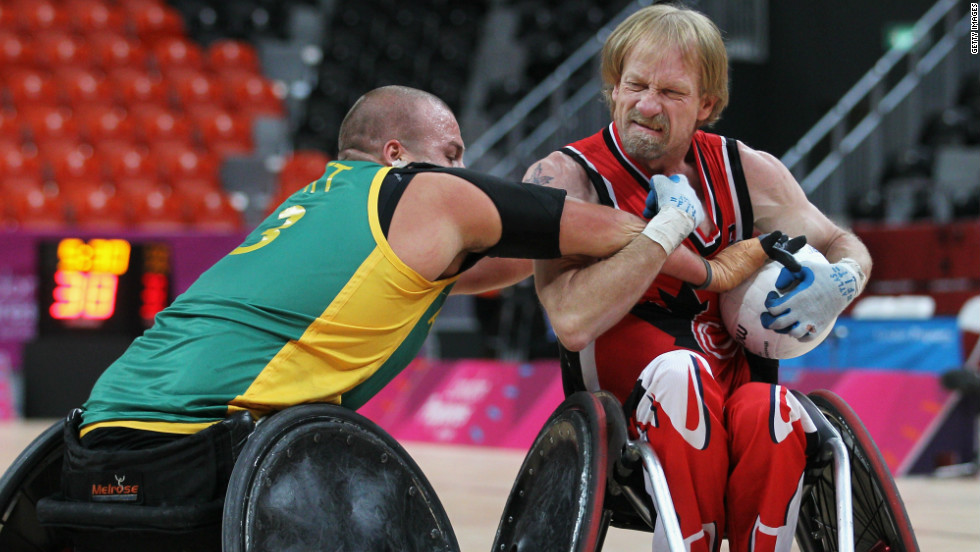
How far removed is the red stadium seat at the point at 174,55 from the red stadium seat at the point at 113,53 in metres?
0.17

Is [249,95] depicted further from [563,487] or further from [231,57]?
[563,487]

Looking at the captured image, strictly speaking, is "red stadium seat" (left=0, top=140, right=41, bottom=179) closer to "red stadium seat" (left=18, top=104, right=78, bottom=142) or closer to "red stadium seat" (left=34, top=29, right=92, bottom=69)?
"red stadium seat" (left=18, top=104, right=78, bottom=142)

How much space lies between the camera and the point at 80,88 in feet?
41.4

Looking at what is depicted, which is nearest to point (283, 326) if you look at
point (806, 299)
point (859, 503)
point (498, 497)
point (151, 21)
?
point (806, 299)

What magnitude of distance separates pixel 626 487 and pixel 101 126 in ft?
36.6

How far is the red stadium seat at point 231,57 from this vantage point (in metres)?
Result: 13.5

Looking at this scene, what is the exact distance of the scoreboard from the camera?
330 inches

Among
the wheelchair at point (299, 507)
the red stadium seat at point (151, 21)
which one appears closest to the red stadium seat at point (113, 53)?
the red stadium seat at point (151, 21)

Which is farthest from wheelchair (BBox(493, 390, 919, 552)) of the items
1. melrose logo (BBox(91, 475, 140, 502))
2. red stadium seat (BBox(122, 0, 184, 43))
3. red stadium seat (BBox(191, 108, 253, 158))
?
red stadium seat (BBox(122, 0, 184, 43))

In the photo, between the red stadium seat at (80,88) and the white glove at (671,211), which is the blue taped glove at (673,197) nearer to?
the white glove at (671,211)

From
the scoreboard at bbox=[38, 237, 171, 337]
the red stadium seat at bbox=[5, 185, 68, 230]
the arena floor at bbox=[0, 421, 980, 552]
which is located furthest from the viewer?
the red stadium seat at bbox=[5, 185, 68, 230]

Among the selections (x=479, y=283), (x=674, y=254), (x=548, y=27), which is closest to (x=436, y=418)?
(x=479, y=283)

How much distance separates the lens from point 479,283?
292 cm

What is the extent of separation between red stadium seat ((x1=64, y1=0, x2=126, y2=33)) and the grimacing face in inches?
473
